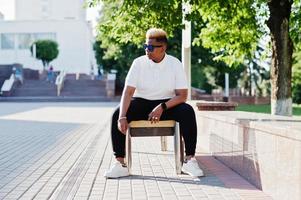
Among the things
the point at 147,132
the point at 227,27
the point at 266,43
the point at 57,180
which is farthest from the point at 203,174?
the point at 266,43

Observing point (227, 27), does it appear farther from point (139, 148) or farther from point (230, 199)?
point (230, 199)

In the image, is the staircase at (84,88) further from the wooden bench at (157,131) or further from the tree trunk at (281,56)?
the wooden bench at (157,131)

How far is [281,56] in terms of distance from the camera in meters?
9.64

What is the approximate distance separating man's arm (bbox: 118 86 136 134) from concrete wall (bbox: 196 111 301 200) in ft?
3.84

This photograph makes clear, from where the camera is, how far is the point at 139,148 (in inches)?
347

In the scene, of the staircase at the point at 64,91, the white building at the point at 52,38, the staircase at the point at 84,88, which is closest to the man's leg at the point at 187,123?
the staircase at the point at 64,91

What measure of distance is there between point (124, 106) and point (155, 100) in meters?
0.40

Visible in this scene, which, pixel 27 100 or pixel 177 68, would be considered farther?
pixel 27 100

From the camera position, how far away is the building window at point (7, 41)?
66438 millimetres

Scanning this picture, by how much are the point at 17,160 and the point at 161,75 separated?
2.61 meters

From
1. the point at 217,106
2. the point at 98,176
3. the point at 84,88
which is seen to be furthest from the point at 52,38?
the point at 98,176

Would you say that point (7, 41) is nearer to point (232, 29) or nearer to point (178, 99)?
point (232, 29)

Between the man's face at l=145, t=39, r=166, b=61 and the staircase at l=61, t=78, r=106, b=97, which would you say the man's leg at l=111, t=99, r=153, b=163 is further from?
the staircase at l=61, t=78, r=106, b=97

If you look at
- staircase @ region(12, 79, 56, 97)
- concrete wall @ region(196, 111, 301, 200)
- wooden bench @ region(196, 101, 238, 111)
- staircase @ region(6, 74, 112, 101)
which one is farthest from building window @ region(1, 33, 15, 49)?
concrete wall @ region(196, 111, 301, 200)
